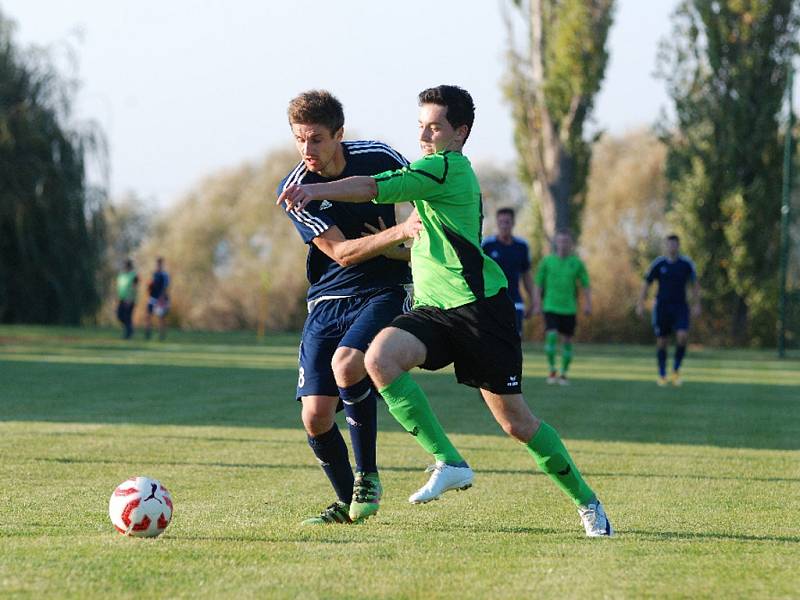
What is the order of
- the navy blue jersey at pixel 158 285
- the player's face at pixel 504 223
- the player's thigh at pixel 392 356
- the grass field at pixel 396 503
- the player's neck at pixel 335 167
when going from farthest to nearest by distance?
the navy blue jersey at pixel 158 285
the player's face at pixel 504 223
the player's neck at pixel 335 167
the player's thigh at pixel 392 356
the grass field at pixel 396 503

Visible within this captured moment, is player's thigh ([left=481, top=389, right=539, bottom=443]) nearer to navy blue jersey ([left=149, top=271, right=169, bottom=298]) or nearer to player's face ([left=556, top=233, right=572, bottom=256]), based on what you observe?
player's face ([left=556, top=233, right=572, bottom=256])

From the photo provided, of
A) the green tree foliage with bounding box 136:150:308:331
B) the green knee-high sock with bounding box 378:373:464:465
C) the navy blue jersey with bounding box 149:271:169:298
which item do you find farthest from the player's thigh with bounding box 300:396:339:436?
the green tree foliage with bounding box 136:150:308:331

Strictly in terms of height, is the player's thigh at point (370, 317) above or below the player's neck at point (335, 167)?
below

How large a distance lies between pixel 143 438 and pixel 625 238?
4054 centimetres

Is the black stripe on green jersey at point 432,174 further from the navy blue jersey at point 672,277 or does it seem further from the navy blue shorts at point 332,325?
the navy blue jersey at point 672,277

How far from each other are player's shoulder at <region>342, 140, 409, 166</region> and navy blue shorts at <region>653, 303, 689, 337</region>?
42.1 feet

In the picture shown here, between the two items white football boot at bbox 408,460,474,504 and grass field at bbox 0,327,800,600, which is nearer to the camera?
grass field at bbox 0,327,800,600

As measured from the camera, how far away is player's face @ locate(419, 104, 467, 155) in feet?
20.6

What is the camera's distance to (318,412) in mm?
6734

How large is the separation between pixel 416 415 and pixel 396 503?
1.35 metres

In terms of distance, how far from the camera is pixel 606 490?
27.4 ft

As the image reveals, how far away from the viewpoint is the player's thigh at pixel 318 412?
673 cm

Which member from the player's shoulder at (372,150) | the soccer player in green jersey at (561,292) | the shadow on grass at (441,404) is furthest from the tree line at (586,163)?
the player's shoulder at (372,150)

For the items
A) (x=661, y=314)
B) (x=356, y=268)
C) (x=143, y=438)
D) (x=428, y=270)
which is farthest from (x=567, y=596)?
(x=661, y=314)
